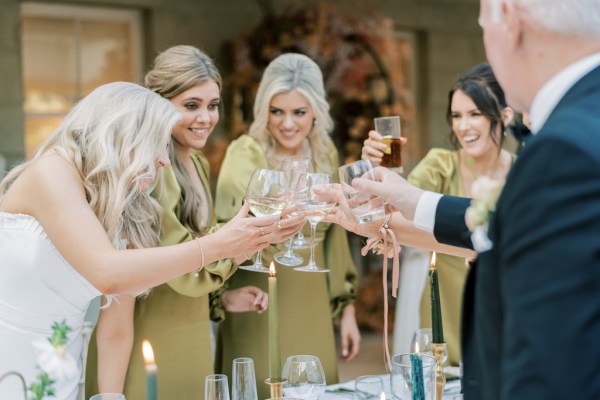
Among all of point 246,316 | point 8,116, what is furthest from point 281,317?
point 8,116

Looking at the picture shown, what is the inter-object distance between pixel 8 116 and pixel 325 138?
2.84 meters

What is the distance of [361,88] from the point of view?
6.39m

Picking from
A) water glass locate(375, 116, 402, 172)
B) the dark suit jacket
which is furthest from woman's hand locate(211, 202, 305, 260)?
the dark suit jacket

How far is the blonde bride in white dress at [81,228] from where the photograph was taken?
2.03m

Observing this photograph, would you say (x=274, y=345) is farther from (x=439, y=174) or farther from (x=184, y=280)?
(x=439, y=174)

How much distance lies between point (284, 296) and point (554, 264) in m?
2.21

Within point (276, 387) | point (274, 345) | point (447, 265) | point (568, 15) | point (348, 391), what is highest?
point (568, 15)

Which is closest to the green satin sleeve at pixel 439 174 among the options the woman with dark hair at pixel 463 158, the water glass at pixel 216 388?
the woman with dark hair at pixel 463 158

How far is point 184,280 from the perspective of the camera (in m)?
2.58

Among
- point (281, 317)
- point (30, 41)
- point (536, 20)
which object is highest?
point (30, 41)

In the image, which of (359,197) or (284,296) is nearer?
(359,197)

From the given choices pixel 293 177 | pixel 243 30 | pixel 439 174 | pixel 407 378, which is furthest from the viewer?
pixel 243 30

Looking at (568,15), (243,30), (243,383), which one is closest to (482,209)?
(568,15)

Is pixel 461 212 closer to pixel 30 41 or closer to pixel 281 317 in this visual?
pixel 281 317
